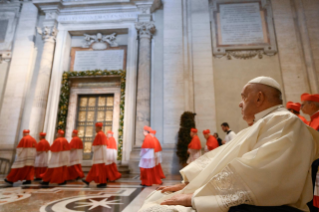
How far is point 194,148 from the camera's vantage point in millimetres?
6934

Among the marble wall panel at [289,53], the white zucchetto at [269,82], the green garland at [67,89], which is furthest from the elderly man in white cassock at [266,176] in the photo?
the marble wall panel at [289,53]

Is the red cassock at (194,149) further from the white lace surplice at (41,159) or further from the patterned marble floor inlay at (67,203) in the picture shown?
the white lace surplice at (41,159)

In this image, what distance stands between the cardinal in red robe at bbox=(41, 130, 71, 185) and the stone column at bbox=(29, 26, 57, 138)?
10.5 ft

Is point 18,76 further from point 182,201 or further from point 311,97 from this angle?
point 311,97

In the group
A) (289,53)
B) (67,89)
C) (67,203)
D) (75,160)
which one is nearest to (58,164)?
(75,160)

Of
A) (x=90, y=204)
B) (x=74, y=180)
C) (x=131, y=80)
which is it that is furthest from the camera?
(x=131, y=80)

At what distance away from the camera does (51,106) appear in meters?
9.30

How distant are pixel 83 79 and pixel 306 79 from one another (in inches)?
394

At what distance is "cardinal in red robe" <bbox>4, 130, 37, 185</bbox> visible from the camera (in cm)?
591

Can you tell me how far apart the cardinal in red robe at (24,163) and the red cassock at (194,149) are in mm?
5020

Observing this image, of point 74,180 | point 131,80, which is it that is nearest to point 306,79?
point 131,80

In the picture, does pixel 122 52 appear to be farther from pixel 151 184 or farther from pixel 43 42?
pixel 151 184

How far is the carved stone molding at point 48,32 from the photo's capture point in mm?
9820

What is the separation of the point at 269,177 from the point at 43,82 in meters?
10.1
